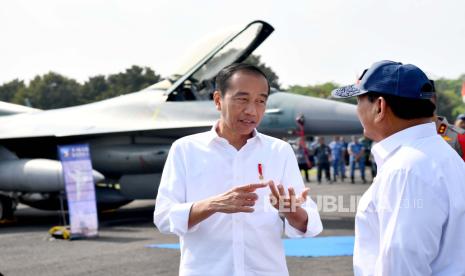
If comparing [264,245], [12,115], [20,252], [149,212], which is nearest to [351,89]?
[264,245]

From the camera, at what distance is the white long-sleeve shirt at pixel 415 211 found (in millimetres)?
1997

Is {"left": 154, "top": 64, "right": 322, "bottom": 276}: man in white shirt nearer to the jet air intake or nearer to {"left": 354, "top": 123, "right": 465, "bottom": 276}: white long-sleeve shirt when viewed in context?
{"left": 354, "top": 123, "right": 465, "bottom": 276}: white long-sleeve shirt

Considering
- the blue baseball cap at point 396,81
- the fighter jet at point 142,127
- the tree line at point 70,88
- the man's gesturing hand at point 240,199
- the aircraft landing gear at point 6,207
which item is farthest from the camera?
the tree line at point 70,88

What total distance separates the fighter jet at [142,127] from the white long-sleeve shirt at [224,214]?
9.91 meters

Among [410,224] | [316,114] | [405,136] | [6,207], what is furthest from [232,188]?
[6,207]

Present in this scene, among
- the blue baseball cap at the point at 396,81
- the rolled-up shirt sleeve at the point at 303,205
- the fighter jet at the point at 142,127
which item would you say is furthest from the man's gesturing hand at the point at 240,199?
the fighter jet at the point at 142,127

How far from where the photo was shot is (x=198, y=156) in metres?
3.02

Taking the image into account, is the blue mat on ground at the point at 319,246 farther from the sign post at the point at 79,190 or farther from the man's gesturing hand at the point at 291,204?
the man's gesturing hand at the point at 291,204

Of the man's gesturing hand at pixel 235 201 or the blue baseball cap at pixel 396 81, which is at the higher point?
the blue baseball cap at pixel 396 81

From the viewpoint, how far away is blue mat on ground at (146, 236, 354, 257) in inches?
335

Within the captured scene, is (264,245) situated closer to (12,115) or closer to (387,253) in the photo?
(387,253)

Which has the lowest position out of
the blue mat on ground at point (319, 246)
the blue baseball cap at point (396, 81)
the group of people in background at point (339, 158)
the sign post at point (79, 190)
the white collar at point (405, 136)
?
the group of people in background at point (339, 158)

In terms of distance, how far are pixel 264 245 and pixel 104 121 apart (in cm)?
1159

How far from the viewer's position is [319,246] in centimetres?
916
